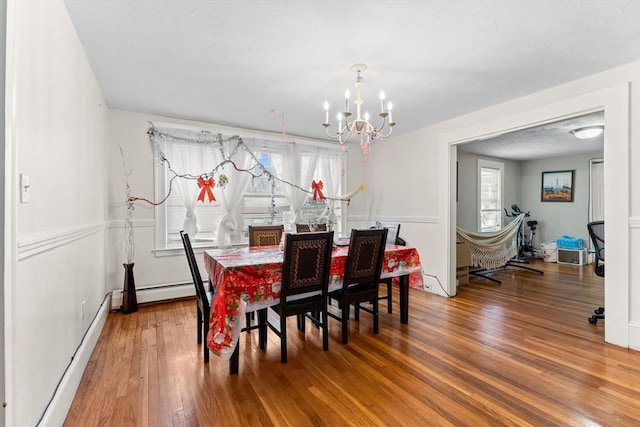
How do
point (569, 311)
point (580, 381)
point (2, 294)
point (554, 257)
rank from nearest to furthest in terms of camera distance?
point (2, 294)
point (580, 381)
point (569, 311)
point (554, 257)

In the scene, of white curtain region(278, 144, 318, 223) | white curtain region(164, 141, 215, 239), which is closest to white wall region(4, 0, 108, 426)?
white curtain region(164, 141, 215, 239)

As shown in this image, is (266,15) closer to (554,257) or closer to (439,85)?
(439,85)

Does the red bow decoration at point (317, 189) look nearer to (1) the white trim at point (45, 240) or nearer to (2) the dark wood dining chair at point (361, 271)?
(2) the dark wood dining chair at point (361, 271)

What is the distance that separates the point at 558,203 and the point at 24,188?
26.6ft

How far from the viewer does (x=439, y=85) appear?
9.30ft

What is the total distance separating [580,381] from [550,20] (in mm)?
2304

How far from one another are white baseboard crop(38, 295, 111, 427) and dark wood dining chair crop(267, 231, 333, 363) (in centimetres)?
124

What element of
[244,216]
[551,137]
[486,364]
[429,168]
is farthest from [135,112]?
[551,137]

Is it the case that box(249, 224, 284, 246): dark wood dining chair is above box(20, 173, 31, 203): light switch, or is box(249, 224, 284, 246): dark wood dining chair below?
below

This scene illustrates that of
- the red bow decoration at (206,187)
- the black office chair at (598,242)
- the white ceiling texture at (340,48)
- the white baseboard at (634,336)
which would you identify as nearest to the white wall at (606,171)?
the white baseboard at (634,336)

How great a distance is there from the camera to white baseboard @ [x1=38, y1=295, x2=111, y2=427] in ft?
4.78

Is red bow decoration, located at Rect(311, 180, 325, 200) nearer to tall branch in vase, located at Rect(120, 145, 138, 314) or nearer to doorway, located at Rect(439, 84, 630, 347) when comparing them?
tall branch in vase, located at Rect(120, 145, 138, 314)

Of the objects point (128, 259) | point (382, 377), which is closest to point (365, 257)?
point (382, 377)

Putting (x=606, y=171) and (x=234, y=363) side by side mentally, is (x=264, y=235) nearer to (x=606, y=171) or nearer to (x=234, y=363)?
(x=234, y=363)
